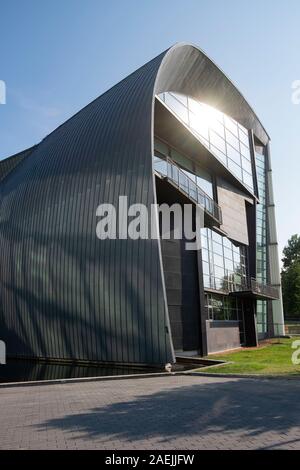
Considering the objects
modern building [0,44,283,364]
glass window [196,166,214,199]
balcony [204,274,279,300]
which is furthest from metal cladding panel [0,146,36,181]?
balcony [204,274,279,300]

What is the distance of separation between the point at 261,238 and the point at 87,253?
25008 mm

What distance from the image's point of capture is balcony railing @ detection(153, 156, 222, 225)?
21.4 m

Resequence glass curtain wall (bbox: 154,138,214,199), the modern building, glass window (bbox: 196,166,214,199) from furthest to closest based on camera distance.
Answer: glass window (bbox: 196,166,214,199) → glass curtain wall (bbox: 154,138,214,199) → the modern building

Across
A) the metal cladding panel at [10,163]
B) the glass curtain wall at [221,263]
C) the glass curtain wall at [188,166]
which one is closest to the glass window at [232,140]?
the glass curtain wall at [188,166]

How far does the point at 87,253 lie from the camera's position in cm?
1969

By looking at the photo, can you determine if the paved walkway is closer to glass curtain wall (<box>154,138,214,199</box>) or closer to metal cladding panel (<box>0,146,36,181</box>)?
glass curtain wall (<box>154,138,214,199</box>)

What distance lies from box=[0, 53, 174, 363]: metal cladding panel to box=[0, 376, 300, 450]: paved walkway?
5.30 meters

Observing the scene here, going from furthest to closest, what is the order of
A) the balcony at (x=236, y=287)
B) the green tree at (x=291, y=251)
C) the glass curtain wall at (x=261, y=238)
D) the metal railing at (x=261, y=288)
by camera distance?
the green tree at (x=291, y=251), the glass curtain wall at (x=261, y=238), the metal railing at (x=261, y=288), the balcony at (x=236, y=287)

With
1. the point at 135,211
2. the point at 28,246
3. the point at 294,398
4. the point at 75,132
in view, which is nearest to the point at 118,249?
the point at 135,211

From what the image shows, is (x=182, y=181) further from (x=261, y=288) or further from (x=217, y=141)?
(x=261, y=288)

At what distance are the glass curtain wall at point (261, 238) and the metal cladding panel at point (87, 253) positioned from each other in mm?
20963

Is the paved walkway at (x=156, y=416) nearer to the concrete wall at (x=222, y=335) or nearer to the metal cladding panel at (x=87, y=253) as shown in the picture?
the metal cladding panel at (x=87, y=253)

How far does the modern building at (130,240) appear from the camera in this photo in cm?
1808

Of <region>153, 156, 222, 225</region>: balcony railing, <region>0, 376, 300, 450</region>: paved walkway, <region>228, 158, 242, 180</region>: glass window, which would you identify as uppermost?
<region>228, 158, 242, 180</region>: glass window
